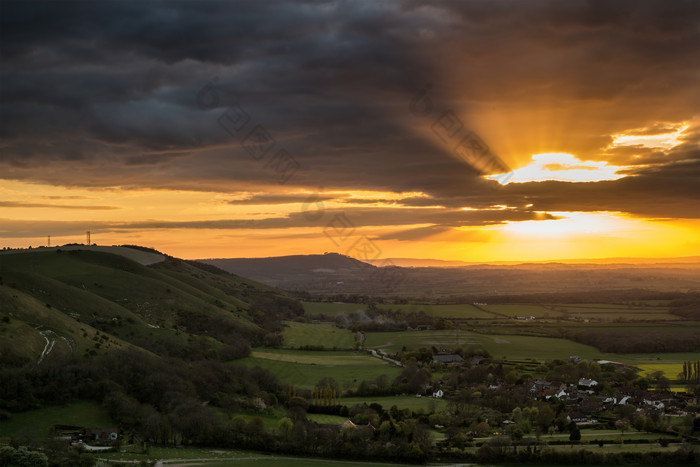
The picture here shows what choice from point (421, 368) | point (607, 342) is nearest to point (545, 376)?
point (421, 368)

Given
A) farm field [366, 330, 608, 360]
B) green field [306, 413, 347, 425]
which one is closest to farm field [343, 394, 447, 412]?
green field [306, 413, 347, 425]

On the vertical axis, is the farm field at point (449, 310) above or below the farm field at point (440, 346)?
above

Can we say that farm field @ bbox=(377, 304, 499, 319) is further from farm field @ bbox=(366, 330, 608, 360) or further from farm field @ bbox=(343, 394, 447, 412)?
farm field @ bbox=(343, 394, 447, 412)

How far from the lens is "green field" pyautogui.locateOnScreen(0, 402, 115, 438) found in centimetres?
4776

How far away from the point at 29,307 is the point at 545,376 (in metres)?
68.1

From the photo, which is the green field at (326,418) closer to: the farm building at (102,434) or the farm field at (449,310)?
the farm building at (102,434)

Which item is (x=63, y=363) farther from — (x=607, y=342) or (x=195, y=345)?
(x=607, y=342)

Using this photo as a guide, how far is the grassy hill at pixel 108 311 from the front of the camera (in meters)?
68.6

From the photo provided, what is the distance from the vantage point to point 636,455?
52375 millimetres

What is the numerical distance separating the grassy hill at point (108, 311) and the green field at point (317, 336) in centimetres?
508

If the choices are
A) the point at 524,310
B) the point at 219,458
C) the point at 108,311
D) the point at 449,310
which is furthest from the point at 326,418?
the point at 524,310

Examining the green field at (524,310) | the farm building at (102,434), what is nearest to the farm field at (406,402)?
the farm building at (102,434)

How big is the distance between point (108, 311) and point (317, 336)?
48.7 m

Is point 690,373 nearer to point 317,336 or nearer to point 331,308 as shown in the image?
point 317,336
